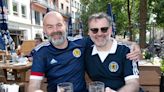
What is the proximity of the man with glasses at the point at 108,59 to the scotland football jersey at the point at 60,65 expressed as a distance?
6.6 inches

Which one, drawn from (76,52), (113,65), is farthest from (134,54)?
(76,52)

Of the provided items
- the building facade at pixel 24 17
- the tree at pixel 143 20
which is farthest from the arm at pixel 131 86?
the building facade at pixel 24 17

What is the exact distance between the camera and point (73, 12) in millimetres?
65625

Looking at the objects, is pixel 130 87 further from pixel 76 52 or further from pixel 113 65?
pixel 76 52

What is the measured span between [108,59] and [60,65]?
20.9 inches

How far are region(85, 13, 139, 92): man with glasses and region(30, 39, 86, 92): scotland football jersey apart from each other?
17 centimetres

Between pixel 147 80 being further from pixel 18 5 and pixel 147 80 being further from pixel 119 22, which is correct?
pixel 119 22

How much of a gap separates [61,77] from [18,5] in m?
30.9

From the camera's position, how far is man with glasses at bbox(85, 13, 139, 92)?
10.8ft

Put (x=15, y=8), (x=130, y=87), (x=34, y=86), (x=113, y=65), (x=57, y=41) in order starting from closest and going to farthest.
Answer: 1. (x=130, y=87)
2. (x=34, y=86)
3. (x=113, y=65)
4. (x=57, y=41)
5. (x=15, y=8)

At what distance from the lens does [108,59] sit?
3.34 m

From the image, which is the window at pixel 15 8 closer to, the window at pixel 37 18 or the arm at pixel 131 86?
the window at pixel 37 18

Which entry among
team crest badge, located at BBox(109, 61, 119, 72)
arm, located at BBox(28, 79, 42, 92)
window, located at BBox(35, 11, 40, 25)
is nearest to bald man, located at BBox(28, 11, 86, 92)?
arm, located at BBox(28, 79, 42, 92)

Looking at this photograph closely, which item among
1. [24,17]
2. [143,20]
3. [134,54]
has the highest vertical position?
[24,17]
